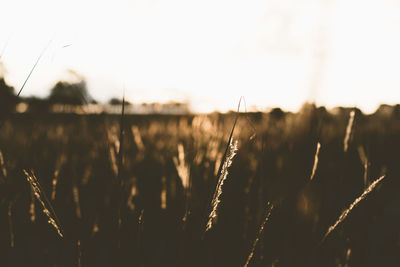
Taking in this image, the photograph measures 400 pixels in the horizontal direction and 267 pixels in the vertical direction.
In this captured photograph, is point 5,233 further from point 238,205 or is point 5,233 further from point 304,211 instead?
point 304,211

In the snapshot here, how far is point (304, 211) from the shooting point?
4.63 ft

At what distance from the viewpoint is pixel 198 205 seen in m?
1.39

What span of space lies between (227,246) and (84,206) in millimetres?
749

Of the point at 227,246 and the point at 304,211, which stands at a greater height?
the point at 304,211

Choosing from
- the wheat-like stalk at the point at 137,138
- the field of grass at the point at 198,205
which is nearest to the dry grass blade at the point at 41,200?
the field of grass at the point at 198,205

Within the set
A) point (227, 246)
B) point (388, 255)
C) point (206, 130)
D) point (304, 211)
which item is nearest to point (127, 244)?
point (227, 246)

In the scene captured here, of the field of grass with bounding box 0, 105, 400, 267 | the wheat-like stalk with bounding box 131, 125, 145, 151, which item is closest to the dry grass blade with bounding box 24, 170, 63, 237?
the field of grass with bounding box 0, 105, 400, 267

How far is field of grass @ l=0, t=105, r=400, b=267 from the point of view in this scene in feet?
2.51

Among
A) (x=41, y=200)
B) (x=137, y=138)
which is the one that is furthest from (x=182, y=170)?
(x=137, y=138)

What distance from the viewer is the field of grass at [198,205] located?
30.1 inches

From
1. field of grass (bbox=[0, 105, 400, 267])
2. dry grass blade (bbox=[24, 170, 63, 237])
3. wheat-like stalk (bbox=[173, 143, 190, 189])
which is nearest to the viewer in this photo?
dry grass blade (bbox=[24, 170, 63, 237])

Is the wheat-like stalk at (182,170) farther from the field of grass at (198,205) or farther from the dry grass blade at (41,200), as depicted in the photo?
the dry grass blade at (41,200)

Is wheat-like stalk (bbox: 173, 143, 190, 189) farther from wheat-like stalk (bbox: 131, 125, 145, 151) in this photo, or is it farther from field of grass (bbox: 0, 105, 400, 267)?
wheat-like stalk (bbox: 131, 125, 145, 151)

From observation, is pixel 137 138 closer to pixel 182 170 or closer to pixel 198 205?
pixel 198 205
